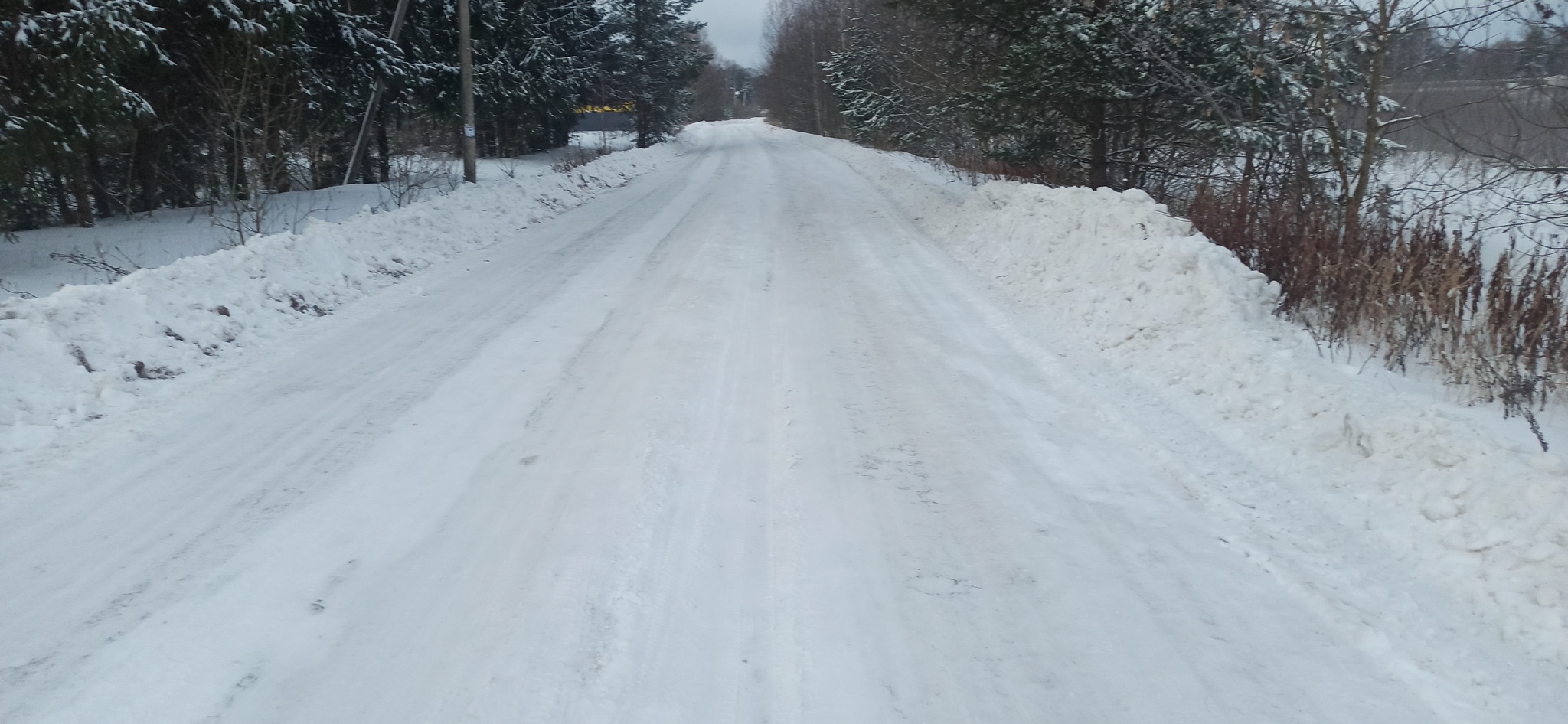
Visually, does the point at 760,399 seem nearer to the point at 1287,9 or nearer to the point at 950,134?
the point at 1287,9

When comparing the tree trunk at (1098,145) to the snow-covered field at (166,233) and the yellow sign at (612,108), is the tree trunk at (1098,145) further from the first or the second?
the yellow sign at (612,108)

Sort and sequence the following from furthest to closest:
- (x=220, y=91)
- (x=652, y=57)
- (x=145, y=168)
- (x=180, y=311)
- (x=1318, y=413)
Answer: (x=652, y=57) → (x=145, y=168) → (x=220, y=91) → (x=180, y=311) → (x=1318, y=413)

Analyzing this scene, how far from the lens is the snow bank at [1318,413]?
11.5 feet

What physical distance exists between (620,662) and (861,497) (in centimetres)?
168

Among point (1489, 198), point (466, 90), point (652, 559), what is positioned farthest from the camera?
point (466, 90)

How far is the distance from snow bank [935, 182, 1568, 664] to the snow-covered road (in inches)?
17.2

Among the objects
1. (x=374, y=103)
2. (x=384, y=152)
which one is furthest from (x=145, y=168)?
(x=384, y=152)

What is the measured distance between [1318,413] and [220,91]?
43.0ft

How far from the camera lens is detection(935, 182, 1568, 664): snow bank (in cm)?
350

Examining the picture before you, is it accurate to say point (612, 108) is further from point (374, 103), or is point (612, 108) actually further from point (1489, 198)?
point (1489, 198)

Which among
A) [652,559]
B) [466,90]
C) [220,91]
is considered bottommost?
[652,559]

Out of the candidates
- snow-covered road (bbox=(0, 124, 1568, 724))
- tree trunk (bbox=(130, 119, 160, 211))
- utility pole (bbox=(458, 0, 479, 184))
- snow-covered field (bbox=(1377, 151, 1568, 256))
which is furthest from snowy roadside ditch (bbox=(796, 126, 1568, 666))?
tree trunk (bbox=(130, 119, 160, 211))

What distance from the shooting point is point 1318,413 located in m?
4.86

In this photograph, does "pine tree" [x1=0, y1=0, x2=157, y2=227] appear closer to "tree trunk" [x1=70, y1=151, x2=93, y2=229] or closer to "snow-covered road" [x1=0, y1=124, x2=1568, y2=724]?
"tree trunk" [x1=70, y1=151, x2=93, y2=229]
